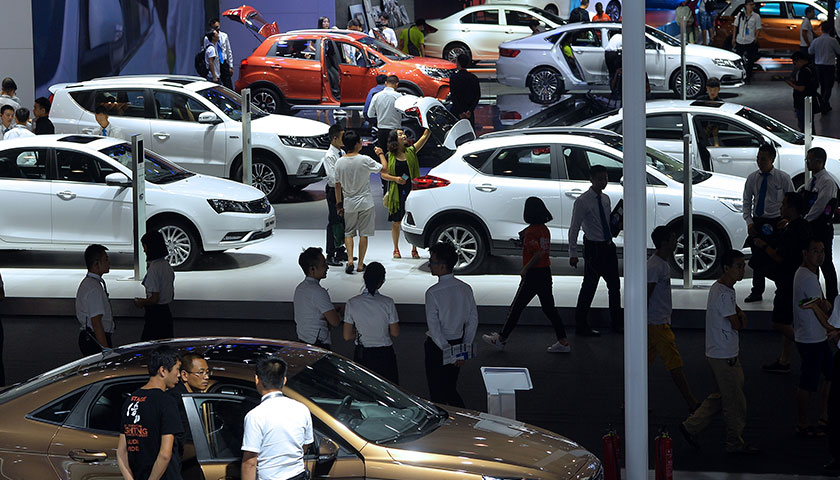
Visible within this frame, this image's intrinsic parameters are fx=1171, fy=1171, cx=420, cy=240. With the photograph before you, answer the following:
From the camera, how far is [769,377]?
11.0 metres

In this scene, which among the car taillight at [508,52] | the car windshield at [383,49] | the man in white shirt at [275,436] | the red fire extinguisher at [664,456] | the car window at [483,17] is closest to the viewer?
the man in white shirt at [275,436]

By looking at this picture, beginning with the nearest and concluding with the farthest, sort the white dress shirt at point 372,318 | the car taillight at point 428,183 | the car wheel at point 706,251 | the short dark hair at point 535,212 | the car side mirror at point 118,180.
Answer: the white dress shirt at point 372,318
the short dark hair at point 535,212
the car wheel at point 706,251
the car taillight at point 428,183
the car side mirror at point 118,180

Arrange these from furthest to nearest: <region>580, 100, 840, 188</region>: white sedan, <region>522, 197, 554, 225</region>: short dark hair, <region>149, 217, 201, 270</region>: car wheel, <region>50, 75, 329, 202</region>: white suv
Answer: <region>50, 75, 329, 202</region>: white suv
<region>580, 100, 840, 188</region>: white sedan
<region>149, 217, 201, 270</region>: car wheel
<region>522, 197, 554, 225</region>: short dark hair

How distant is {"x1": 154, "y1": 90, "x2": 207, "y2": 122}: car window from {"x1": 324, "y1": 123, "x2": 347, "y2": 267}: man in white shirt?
443 centimetres

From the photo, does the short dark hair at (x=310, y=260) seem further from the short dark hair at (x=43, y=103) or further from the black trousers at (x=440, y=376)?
the short dark hair at (x=43, y=103)

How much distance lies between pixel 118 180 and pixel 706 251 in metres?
7.23

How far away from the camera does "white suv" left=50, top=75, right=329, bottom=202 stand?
1819 centimetres

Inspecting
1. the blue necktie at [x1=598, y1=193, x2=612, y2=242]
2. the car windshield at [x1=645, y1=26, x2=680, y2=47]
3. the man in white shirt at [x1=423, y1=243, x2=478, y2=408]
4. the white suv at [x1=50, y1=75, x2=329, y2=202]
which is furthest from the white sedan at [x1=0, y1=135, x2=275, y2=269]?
the car windshield at [x1=645, y1=26, x2=680, y2=47]

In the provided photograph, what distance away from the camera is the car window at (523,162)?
46.3 ft

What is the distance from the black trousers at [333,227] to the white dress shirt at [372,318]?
551cm

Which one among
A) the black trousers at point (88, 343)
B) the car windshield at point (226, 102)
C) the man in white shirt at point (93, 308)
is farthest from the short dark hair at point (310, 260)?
the car windshield at point (226, 102)

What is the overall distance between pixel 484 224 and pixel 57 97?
7.98 metres

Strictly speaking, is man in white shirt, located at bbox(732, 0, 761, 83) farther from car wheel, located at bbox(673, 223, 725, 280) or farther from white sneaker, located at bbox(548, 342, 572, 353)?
white sneaker, located at bbox(548, 342, 572, 353)

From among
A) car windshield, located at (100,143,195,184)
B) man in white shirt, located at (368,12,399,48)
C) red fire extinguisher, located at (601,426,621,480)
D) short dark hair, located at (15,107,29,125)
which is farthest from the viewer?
man in white shirt, located at (368,12,399,48)
